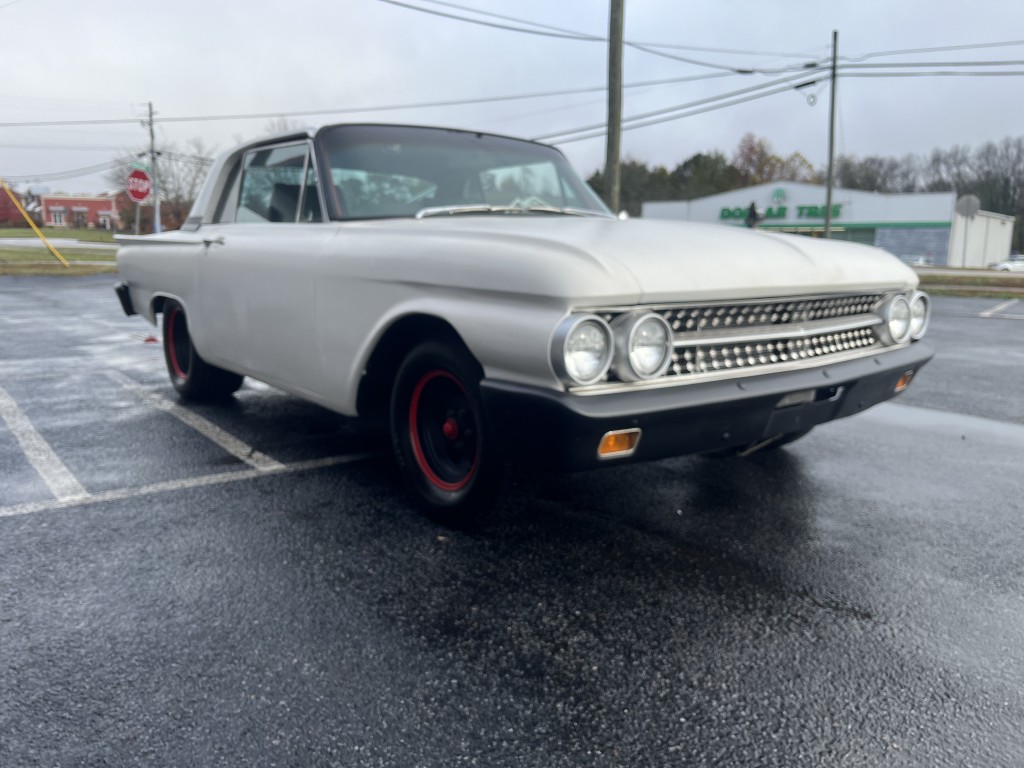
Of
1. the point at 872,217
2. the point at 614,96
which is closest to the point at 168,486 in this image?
the point at 614,96

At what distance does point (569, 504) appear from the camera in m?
3.68

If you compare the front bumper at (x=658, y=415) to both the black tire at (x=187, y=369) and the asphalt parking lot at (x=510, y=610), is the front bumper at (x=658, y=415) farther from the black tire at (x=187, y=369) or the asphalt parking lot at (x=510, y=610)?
the black tire at (x=187, y=369)

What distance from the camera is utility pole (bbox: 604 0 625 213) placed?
12.2 m

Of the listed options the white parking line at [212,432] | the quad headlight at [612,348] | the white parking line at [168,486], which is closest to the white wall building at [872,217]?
the white parking line at [212,432]

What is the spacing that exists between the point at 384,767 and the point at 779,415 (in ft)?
6.24

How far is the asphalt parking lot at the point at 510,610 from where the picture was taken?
1990 millimetres

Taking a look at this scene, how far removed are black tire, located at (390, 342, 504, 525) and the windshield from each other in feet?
2.87

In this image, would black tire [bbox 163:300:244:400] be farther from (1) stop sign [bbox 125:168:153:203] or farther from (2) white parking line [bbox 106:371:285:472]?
(1) stop sign [bbox 125:168:153:203]

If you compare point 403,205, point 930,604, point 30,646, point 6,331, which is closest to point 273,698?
point 30,646

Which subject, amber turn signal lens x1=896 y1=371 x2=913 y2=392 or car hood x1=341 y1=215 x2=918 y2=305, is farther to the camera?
amber turn signal lens x1=896 y1=371 x2=913 y2=392

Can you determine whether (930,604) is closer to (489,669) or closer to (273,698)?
(489,669)

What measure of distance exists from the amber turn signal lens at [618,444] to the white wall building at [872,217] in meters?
Answer: 48.9

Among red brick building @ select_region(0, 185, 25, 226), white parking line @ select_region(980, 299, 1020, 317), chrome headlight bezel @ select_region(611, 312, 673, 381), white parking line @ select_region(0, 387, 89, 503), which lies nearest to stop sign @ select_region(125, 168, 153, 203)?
red brick building @ select_region(0, 185, 25, 226)

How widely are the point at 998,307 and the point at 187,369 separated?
1630cm
